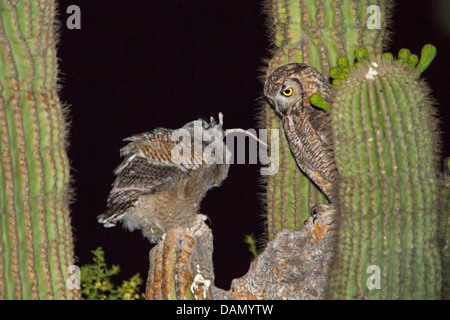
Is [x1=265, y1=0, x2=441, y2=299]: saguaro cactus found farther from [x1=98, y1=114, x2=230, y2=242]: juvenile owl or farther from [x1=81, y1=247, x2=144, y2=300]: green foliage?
[x1=81, y1=247, x2=144, y2=300]: green foliage

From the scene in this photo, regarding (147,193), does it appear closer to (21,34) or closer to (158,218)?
(158,218)

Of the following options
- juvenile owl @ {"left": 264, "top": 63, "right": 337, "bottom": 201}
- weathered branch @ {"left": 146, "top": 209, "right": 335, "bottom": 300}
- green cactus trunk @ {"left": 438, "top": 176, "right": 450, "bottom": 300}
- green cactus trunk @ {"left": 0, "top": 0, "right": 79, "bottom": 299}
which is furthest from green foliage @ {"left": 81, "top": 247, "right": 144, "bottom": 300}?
green cactus trunk @ {"left": 438, "top": 176, "right": 450, "bottom": 300}

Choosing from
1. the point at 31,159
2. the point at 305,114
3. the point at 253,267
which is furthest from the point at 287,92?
the point at 31,159

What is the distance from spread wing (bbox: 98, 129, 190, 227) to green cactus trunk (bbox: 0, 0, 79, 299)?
168 mm

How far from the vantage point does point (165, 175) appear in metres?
1.80

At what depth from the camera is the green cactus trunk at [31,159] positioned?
158cm

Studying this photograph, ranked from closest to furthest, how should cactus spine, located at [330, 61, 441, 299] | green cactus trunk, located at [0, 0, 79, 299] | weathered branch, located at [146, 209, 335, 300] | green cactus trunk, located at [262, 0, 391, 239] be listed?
cactus spine, located at [330, 61, 441, 299], green cactus trunk, located at [0, 0, 79, 299], weathered branch, located at [146, 209, 335, 300], green cactus trunk, located at [262, 0, 391, 239]

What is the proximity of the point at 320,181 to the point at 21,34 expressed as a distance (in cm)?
99

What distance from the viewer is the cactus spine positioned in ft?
4.81

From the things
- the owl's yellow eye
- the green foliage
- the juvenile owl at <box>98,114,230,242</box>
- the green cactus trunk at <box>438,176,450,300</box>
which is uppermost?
the owl's yellow eye

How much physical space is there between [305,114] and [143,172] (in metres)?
0.54

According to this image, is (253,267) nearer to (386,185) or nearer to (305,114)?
(305,114)

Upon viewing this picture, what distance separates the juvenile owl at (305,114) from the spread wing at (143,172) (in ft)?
1.16

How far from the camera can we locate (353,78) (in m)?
1.50
